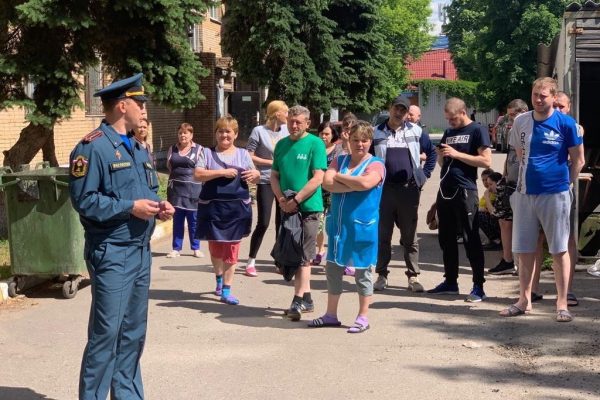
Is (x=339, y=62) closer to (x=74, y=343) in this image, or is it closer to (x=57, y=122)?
(x=57, y=122)

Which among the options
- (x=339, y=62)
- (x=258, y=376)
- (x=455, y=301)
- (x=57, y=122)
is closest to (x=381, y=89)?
(x=339, y=62)

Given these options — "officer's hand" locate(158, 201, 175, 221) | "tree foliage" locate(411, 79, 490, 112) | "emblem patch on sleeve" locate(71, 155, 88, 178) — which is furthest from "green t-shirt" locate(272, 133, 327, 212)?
"tree foliage" locate(411, 79, 490, 112)

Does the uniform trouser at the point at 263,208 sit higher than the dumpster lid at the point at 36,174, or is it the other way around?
the dumpster lid at the point at 36,174

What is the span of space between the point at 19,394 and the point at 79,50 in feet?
23.7

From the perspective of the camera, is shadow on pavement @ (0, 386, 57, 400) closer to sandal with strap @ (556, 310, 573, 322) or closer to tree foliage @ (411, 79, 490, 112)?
sandal with strap @ (556, 310, 573, 322)

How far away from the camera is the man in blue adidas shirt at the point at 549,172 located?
25.0 ft

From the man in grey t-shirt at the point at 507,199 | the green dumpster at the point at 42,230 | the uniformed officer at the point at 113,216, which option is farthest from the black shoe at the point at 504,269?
the uniformed officer at the point at 113,216

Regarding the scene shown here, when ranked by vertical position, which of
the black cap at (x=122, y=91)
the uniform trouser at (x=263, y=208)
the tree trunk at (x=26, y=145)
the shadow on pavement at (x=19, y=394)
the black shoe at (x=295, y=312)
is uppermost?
the black cap at (x=122, y=91)

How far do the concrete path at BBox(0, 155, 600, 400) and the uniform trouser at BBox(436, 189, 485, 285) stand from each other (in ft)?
1.27

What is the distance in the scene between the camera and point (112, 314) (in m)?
4.84

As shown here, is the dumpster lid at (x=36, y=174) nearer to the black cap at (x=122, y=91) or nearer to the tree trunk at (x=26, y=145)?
the tree trunk at (x=26, y=145)

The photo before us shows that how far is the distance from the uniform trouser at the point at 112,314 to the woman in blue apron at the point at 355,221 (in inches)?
98.1

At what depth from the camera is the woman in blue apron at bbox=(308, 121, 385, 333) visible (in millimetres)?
7223

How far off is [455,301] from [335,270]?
→ 179cm
